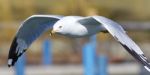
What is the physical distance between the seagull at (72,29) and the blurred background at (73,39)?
337 centimetres

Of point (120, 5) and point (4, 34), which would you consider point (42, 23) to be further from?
point (120, 5)

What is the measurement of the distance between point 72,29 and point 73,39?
526 cm

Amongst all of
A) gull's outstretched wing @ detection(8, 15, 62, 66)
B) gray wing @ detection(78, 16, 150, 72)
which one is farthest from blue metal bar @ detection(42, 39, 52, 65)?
gray wing @ detection(78, 16, 150, 72)

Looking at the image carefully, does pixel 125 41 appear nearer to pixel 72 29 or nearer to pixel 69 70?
pixel 72 29

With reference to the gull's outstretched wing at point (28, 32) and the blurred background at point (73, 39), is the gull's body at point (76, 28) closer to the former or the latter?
the gull's outstretched wing at point (28, 32)

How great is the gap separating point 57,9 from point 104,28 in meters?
7.34

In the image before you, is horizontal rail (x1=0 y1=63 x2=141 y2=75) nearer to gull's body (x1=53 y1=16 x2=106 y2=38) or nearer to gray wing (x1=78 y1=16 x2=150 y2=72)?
gull's body (x1=53 y1=16 x2=106 y2=38)

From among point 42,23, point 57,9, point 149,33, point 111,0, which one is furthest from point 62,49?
point 42,23

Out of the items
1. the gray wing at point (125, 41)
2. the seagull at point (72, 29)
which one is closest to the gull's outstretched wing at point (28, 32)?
the seagull at point (72, 29)

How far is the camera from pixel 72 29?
2527mm

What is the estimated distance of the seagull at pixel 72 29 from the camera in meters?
2.36

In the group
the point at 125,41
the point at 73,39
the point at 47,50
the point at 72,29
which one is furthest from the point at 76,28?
the point at 73,39

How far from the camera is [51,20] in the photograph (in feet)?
8.86

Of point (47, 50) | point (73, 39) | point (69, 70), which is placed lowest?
point (47, 50)
